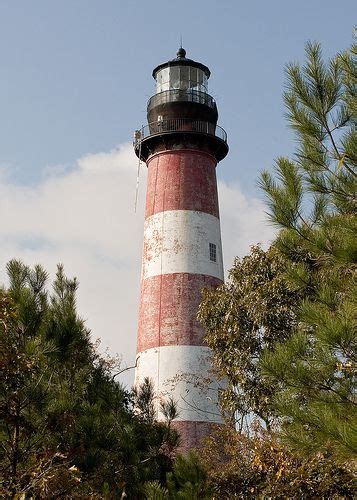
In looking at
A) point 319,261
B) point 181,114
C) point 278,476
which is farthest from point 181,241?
point 319,261

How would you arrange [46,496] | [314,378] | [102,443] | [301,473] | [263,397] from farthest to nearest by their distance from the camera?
1. [263,397]
2. [301,473]
3. [102,443]
4. [46,496]
5. [314,378]

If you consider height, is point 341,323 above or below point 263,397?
below

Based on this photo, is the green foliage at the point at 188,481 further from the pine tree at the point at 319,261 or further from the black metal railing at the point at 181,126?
the black metal railing at the point at 181,126

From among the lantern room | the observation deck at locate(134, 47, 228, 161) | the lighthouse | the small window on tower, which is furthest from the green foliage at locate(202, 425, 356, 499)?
the lantern room

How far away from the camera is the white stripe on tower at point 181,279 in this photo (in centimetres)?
2262

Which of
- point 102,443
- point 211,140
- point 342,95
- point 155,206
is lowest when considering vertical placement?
point 102,443

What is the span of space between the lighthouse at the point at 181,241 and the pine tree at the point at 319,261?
39.8 ft

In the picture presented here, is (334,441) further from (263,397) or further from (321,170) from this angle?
(263,397)

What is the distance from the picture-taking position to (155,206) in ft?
84.5

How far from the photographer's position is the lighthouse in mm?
22672

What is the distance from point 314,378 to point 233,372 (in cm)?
974

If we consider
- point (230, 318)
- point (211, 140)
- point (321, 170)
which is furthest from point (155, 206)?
point (321, 170)

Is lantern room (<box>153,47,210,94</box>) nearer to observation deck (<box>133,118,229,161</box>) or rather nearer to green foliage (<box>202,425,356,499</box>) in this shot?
observation deck (<box>133,118,229,161</box>)

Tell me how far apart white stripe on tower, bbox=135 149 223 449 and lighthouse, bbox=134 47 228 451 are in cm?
3
